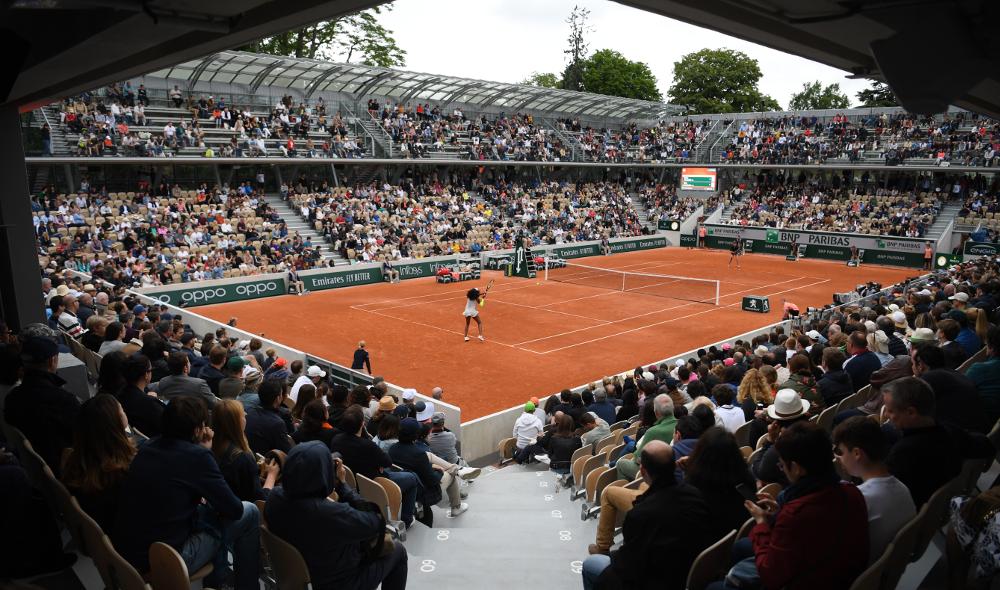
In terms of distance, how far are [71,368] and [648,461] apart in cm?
740

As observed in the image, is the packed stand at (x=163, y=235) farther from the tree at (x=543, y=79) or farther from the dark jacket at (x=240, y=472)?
the tree at (x=543, y=79)

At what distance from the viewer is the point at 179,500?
4422 millimetres

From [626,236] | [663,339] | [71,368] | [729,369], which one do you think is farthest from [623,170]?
[71,368]

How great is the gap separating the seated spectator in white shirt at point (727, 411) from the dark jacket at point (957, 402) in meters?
2.40

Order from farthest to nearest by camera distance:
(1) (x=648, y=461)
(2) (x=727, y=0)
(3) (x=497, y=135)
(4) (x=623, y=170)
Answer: (4) (x=623, y=170) < (3) (x=497, y=135) < (2) (x=727, y=0) < (1) (x=648, y=461)

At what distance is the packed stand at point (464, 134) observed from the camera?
44.7 meters

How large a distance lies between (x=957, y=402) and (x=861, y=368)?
12.1 ft

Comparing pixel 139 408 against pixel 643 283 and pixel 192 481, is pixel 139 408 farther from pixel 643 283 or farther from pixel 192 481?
pixel 643 283

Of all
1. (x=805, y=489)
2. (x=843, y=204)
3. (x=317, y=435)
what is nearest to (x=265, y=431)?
(x=317, y=435)

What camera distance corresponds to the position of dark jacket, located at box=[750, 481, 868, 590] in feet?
12.3

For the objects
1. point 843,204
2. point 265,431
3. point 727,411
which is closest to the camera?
point 265,431

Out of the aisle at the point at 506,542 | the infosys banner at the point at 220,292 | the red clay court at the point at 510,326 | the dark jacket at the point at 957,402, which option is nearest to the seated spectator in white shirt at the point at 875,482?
the dark jacket at the point at 957,402

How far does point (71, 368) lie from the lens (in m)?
8.17

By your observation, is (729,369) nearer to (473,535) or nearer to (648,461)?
(473,535)
